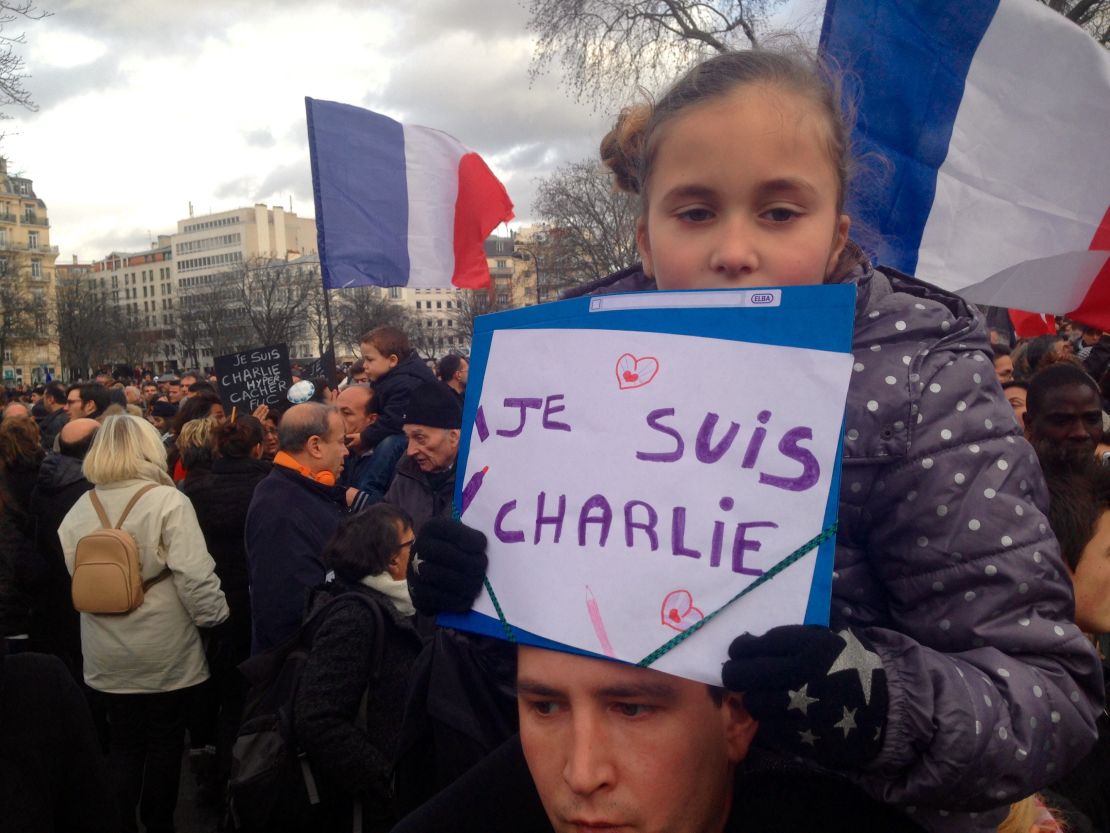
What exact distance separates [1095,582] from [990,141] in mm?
1817

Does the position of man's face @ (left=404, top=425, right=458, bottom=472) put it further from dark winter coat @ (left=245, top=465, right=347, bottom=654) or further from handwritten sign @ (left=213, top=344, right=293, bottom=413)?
handwritten sign @ (left=213, top=344, right=293, bottom=413)

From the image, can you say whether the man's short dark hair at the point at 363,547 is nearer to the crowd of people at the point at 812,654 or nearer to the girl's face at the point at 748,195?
the crowd of people at the point at 812,654

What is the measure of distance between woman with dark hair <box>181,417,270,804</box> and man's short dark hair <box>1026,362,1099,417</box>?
169 inches

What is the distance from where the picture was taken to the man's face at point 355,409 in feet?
21.5

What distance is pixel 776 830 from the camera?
4.21ft

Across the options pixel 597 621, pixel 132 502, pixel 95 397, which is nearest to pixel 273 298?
pixel 95 397

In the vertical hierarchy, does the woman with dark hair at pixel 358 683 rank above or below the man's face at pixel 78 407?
below

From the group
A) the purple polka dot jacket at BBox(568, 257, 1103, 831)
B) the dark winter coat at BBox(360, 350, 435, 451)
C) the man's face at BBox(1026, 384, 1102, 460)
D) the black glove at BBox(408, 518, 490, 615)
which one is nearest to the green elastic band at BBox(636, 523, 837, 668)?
the purple polka dot jacket at BBox(568, 257, 1103, 831)

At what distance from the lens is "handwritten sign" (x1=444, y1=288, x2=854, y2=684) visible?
1.15 m

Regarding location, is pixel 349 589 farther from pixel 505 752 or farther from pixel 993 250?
pixel 993 250

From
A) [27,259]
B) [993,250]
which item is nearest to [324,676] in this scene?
[993,250]

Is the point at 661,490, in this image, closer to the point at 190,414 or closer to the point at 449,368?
the point at 190,414

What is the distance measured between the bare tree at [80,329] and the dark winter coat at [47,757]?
66.2 m

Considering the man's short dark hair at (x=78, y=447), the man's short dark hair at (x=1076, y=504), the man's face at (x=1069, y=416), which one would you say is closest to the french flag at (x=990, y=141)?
the man's face at (x=1069, y=416)
